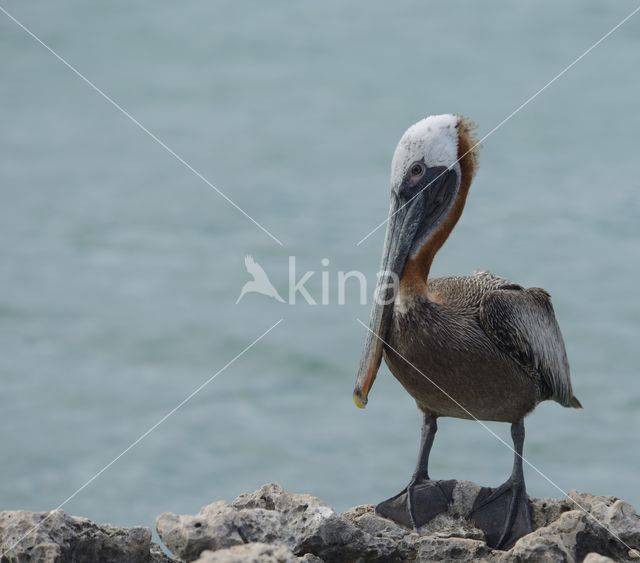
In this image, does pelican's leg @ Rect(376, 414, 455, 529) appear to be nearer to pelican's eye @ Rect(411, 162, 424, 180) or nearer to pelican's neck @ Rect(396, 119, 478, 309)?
pelican's neck @ Rect(396, 119, 478, 309)

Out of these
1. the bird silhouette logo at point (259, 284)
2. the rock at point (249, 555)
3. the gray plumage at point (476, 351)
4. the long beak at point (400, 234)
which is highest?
the bird silhouette logo at point (259, 284)

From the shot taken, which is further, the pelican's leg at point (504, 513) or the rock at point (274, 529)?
the pelican's leg at point (504, 513)

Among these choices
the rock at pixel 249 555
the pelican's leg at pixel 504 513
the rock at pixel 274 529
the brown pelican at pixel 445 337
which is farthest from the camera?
the brown pelican at pixel 445 337

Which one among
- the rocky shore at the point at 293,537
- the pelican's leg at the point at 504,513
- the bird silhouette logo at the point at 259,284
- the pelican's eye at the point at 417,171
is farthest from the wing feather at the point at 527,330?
the bird silhouette logo at the point at 259,284

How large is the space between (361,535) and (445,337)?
87cm

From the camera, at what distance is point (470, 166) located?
4.75m

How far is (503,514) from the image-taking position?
4500mm

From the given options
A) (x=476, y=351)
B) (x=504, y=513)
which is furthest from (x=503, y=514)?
(x=476, y=351)

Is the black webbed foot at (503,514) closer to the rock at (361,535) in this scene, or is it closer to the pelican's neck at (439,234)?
the rock at (361,535)

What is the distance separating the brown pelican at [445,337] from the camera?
14.9 feet

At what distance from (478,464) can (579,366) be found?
130cm

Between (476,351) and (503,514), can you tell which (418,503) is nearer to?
(503,514)

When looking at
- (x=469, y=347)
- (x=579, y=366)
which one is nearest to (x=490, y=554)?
(x=469, y=347)

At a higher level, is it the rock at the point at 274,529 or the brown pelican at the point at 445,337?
the brown pelican at the point at 445,337
